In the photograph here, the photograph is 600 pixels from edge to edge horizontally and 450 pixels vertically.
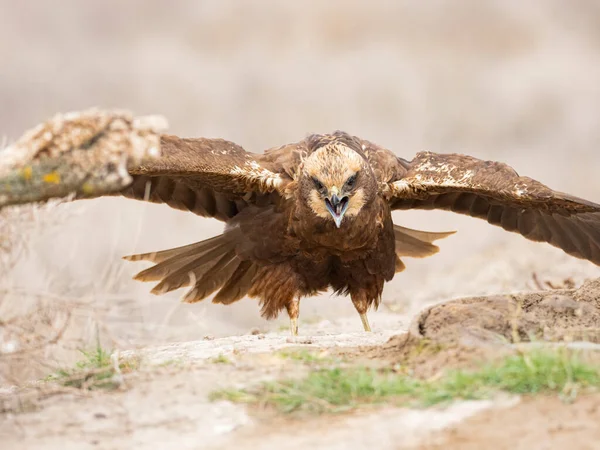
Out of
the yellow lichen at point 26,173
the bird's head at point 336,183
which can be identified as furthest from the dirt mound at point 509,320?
the yellow lichen at point 26,173

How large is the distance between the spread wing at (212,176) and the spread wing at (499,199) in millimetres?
935

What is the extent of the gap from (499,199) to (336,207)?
145cm

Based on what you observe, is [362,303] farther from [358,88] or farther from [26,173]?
[358,88]

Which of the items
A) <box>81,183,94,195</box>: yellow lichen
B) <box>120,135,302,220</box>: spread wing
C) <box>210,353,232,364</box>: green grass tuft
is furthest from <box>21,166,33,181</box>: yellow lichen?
<box>120,135,302,220</box>: spread wing

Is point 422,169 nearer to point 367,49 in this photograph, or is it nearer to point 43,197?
point 43,197

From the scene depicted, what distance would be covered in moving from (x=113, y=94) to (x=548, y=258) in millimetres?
8473

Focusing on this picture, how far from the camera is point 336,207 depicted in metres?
6.69

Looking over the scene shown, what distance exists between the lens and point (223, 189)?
734 cm

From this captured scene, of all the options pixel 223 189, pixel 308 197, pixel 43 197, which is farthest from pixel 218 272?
pixel 43 197

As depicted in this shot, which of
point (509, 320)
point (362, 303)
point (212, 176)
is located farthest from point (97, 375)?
point (362, 303)

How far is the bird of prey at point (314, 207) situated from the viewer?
269 inches

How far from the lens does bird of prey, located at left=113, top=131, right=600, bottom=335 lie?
6844 mm

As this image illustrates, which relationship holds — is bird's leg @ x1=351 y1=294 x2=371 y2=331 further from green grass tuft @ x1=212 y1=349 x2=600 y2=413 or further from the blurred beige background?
the blurred beige background

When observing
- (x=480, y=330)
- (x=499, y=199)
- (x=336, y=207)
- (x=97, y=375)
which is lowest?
(x=97, y=375)
